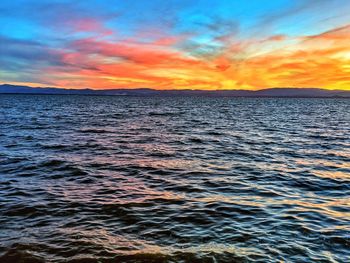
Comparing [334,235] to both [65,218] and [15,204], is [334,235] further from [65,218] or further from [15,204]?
[15,204]

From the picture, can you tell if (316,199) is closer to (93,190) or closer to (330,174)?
(330,174)

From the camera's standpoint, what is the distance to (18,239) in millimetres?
8492

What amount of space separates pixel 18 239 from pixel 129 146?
16039 mm

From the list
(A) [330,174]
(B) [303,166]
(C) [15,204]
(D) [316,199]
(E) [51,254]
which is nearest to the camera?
(E) [51,254]

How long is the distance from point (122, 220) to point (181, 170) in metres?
7.13

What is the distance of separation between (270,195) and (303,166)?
6.59 m

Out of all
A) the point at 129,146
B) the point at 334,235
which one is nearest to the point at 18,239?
the point at 334,235

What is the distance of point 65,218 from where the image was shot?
10094mm

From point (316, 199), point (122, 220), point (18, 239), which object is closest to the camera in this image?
point (18, 239)

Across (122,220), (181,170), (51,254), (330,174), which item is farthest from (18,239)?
(330,174)

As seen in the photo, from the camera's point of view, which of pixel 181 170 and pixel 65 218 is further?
pixel 181 170

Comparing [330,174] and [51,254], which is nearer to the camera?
[51,254]

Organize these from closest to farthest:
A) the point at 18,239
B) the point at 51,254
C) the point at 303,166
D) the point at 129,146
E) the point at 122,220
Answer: the point at 51,254
the point at 18,239
the point at 122,220
the point at 303,166
the point at 129,146

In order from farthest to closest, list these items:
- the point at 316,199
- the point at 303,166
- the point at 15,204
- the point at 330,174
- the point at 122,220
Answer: the point at 303,166
the point at 330,174
the point at 316,199
the point at 15,204
the point at 122,220
